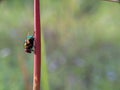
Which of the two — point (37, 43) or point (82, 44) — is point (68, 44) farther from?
point (37, 43)

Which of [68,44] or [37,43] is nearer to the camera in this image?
[37,43]

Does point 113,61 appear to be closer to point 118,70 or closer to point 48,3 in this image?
point 118,70

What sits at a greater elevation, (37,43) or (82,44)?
(37,43)

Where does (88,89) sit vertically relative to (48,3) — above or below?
below

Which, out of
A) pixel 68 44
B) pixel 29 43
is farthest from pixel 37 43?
pixel 68 44

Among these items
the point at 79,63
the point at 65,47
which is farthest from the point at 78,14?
Result: the point at 79,63

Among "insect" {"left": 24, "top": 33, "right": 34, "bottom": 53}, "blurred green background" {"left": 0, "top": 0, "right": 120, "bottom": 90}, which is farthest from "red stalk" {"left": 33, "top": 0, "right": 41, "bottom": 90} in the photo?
"blurred green background" {"left": 0, "top": 0, "right": 120, "bottom": 90}

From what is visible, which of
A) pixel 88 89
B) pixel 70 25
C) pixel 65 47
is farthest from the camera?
pixel 70 25

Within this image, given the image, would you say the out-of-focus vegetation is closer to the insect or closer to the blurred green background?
the blurred green background
